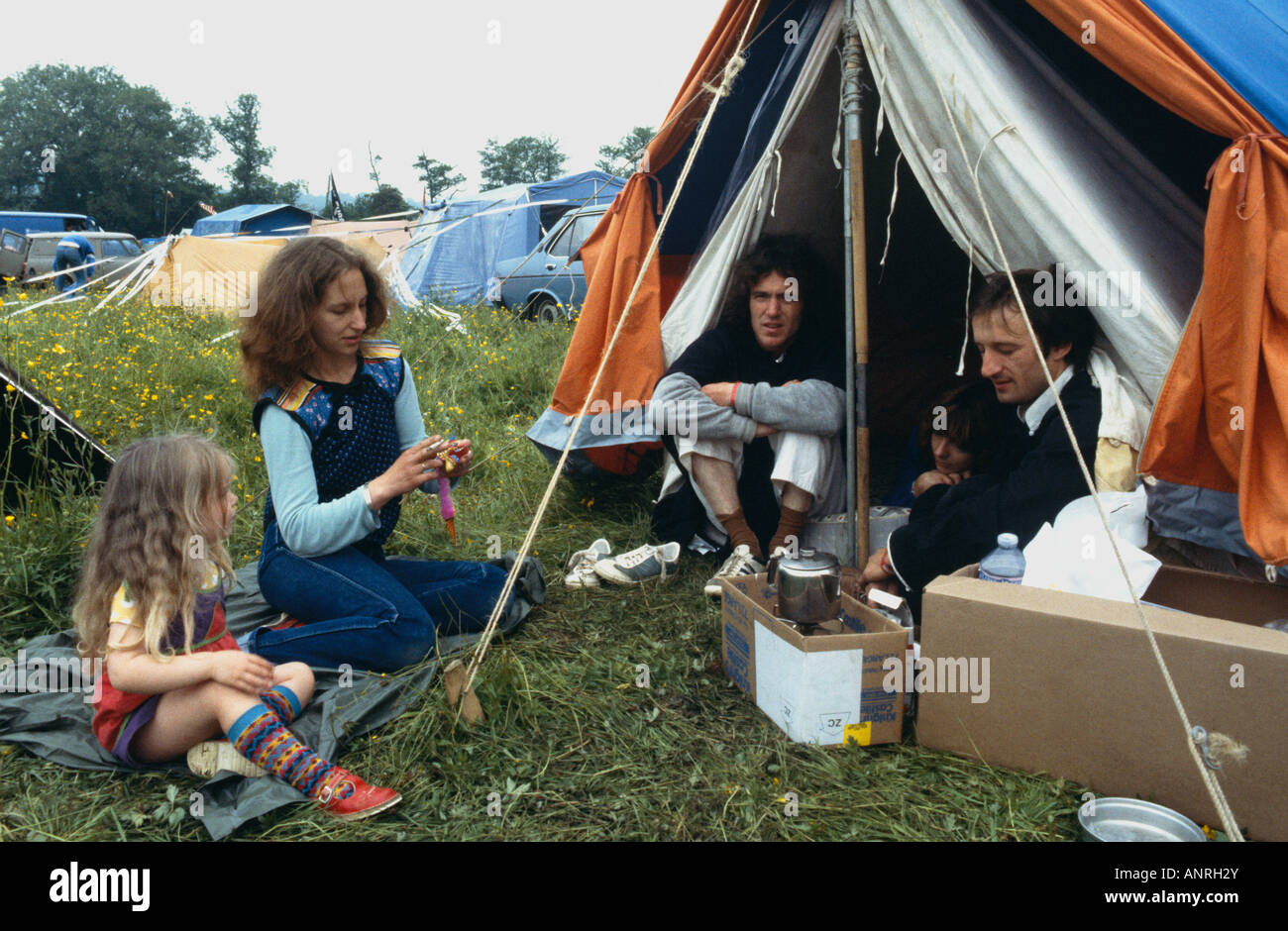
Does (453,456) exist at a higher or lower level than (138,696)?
higher

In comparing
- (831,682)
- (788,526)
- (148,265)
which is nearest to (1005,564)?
(831,682)

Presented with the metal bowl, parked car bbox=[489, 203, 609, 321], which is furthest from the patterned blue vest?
parked car bbox=[489, 203, 609, 321]

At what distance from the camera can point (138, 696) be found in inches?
72.4

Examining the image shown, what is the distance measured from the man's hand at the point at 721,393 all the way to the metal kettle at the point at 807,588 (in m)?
1.00

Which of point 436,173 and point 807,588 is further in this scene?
point 436,173

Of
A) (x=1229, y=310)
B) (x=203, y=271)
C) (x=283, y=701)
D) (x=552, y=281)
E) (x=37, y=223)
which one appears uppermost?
(x=37, y=223)

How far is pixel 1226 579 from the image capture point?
6.74 feet

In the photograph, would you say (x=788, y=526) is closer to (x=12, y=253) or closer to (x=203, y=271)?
(x=203, y=271)

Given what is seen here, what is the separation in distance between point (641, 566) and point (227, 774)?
152cm

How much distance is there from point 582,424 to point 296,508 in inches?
56.0

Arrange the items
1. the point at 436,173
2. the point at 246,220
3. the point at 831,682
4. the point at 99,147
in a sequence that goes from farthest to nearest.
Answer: the point at 99,147 → the point at 436,173 → the point at 246,220 → the point at 831,682

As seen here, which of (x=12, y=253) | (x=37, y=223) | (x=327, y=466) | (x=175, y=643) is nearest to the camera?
(x=175, y=643)

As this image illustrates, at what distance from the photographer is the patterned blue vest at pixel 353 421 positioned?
2.25m

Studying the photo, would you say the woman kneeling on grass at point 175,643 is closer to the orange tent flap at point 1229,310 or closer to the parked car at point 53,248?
the orange tent flap at point 1229,310
